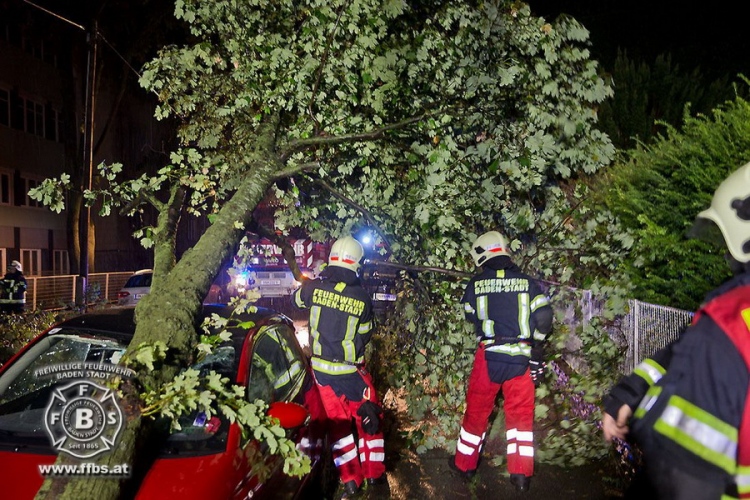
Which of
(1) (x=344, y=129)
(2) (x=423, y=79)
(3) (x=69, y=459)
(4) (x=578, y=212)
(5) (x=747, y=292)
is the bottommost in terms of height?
(3) (x=69, y=459)

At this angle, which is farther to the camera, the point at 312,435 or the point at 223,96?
the point at 223,96

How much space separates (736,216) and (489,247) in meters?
3.08

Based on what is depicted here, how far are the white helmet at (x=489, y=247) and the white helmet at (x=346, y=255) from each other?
3.35 feet

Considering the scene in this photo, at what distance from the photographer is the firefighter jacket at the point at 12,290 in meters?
12.0

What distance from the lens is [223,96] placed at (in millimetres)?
6137

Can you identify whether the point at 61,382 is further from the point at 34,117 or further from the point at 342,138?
the point at 34,117

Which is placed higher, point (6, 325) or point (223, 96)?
point (223, 96)

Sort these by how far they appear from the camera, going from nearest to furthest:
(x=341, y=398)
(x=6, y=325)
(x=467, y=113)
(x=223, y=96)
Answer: (x=341, y=398)
(x=467, y=113)
(x=223, y=96)
(x=6, y=325)

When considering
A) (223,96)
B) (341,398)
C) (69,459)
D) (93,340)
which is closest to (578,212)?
(341,398)

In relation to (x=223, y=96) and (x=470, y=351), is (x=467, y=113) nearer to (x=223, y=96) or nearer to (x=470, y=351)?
(x=470, y=351)

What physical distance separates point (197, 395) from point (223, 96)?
4.00 m

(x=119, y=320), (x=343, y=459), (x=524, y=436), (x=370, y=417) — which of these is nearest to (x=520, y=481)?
(x=524, y=436)

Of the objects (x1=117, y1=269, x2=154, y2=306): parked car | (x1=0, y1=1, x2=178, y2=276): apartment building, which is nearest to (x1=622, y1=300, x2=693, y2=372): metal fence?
(x1=117, y1=269, x2=154, y2=306): parked car

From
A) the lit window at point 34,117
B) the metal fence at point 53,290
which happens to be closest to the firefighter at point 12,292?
the metal fence at point 53,290
